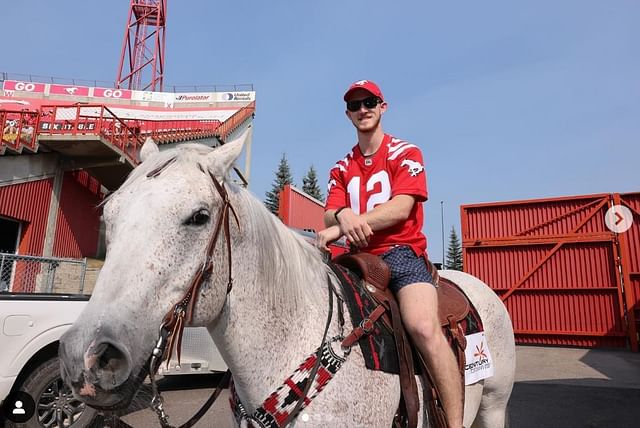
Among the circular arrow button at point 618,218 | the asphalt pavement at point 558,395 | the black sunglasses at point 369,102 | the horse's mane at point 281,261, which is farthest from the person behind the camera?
the circular arrow button at point 618,218

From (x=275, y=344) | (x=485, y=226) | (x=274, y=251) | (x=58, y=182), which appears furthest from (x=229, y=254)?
(x=58, y=182)

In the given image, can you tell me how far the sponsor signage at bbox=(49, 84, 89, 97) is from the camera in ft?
148

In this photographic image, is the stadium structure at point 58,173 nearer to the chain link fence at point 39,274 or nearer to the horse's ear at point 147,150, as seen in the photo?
the chain link fence at point 39,274

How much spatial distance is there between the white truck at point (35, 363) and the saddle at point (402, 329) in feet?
10.7

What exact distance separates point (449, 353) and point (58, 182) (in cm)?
2118

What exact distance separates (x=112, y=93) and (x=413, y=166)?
52.5 m

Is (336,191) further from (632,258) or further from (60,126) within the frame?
(60,126)

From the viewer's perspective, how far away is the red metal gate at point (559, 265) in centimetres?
1142

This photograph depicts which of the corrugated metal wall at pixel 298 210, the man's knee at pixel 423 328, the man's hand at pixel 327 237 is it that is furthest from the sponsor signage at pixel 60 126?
the man's knee at pixel 423 328

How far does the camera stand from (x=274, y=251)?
1875mm

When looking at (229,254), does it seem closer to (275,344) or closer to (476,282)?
(275,344)

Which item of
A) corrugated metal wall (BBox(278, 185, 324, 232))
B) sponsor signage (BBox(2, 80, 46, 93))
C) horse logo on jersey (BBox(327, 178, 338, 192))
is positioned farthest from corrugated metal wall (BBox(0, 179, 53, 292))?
sponsor signage (BBox(2, 80, 46, 93))

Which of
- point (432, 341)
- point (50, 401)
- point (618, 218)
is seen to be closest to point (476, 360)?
point (432, 341)

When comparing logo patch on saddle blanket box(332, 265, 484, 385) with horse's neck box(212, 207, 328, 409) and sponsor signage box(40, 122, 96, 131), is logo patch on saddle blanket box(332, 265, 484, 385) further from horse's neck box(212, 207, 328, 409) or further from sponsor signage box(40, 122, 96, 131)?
sponsor signage box(40, 122, 96, 131)
